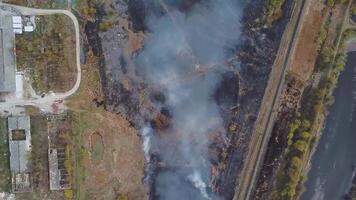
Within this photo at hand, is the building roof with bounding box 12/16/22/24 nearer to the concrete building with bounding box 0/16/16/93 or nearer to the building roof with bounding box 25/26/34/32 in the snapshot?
the concrete building with bounding box 0/16/16/93

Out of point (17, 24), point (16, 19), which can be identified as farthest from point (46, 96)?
point (16, 19)

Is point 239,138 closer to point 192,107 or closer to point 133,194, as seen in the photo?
point 192,107

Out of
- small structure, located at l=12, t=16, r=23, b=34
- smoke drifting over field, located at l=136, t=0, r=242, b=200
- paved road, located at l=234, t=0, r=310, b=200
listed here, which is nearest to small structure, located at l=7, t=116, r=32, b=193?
small structure, located at l=12, t=16, r=23, b=34

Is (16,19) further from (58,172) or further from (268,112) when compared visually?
(268,112)

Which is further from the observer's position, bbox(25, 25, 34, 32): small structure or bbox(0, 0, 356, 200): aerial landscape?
bbox(0, 0, 356, 200): aerial landscape

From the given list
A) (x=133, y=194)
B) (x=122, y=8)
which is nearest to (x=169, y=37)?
(x=122, y=8)

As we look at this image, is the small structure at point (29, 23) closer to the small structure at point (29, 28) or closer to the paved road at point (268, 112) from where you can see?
the small structure at point (29, 28)
